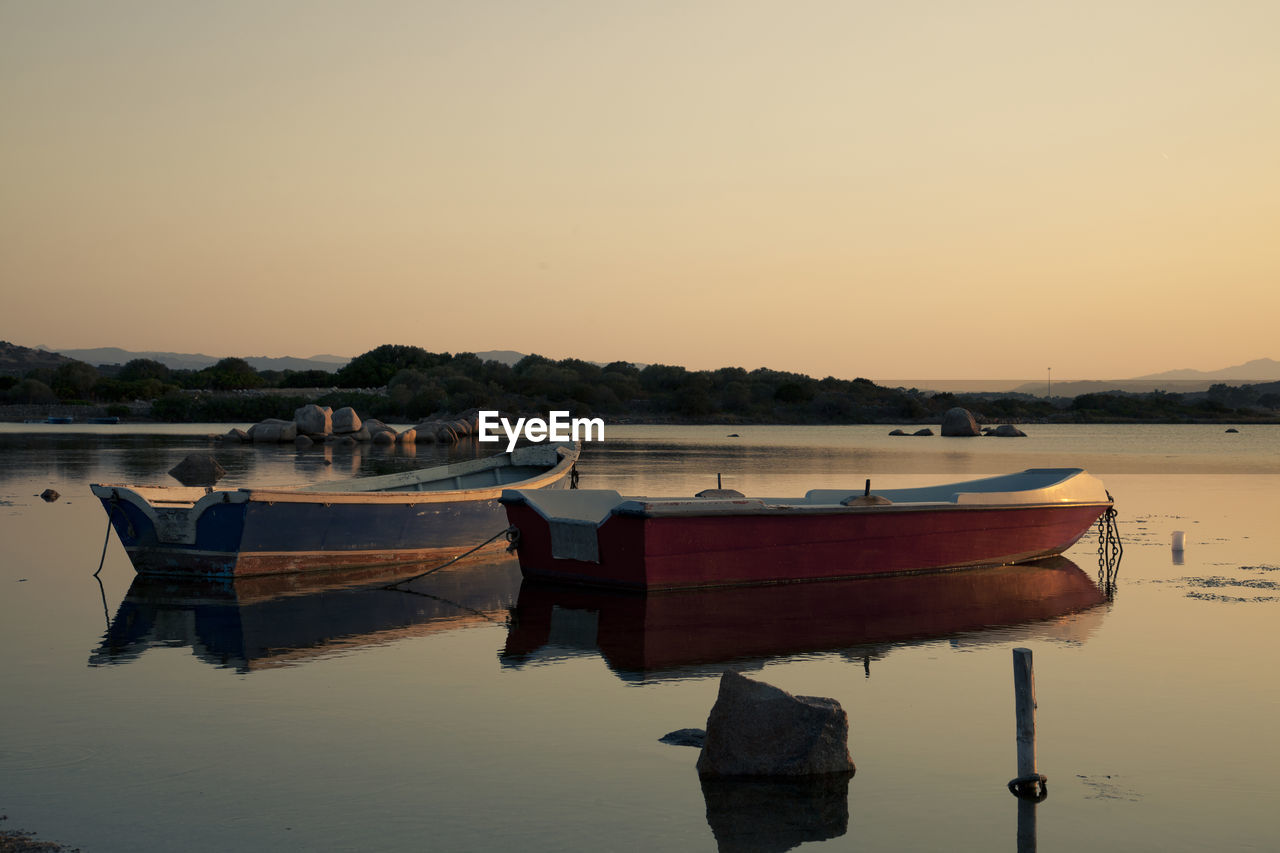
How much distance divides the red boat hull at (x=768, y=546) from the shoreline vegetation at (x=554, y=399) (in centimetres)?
8569

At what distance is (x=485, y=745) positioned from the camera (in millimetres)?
8203

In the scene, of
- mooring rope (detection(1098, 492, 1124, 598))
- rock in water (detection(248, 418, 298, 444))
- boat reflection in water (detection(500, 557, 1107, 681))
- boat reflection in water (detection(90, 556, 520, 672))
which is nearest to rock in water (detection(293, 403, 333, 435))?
rock in water (detection(248, 418, 298, 444))

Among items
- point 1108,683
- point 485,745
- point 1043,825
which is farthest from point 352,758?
point 1108,683

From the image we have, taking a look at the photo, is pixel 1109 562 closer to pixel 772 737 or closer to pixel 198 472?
pixel 772 737

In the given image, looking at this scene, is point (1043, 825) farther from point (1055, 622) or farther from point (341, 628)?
point (341, 628)

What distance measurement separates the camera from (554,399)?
11488 centimetres

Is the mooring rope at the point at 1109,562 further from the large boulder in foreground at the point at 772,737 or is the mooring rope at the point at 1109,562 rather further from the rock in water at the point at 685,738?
the large boulder in foreground at the point at 772,737

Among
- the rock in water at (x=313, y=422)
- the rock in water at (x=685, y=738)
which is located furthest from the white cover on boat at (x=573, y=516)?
the rock in water at (x=313, y=422)

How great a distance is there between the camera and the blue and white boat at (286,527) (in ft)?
51.2

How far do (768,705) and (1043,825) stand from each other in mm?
1732

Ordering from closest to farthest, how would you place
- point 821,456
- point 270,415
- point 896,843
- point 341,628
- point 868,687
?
point 896,843 < point 868,687 < point 341,628 < point 821,456 < point 270,415

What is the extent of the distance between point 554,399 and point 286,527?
99.0 metres

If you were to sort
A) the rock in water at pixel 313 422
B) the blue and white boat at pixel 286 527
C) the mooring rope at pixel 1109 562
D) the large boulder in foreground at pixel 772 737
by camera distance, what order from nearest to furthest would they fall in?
the large boulder in foreground at pixel 772 737
the blue and white boat at pixel 286 527
the mooring rope at pixel 1109 562
the rock in water at pixel 313 422

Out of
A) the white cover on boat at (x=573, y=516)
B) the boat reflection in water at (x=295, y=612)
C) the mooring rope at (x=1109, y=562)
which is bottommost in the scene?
the mooring rope at (x=1109, y=562)
